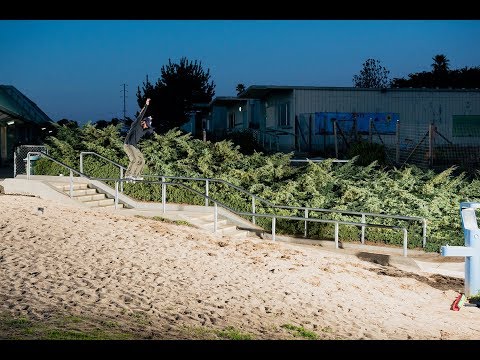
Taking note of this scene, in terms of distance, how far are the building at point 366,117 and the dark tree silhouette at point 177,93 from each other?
27.5m

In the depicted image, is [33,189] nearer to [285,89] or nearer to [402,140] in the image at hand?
[285,89]

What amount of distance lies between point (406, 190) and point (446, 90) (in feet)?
62.1

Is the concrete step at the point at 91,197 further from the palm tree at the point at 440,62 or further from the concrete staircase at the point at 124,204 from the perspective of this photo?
the palm tree at the point at 440,62

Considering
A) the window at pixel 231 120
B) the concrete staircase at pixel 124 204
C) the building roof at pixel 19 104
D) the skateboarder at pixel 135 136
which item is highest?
the building roof at pixel 19 104

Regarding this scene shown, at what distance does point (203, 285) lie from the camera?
11320mm

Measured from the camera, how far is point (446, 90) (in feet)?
123

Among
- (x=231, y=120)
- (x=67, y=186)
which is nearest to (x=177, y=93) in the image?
(x=231, y=120)

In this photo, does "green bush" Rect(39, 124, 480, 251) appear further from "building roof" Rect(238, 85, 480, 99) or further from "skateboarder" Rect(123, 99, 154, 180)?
"building roof" Rect(238, 85, 480, 99)

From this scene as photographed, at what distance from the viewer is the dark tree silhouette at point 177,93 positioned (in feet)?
217

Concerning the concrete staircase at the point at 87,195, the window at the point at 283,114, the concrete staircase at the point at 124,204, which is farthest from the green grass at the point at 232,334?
the window at the point at 283,114

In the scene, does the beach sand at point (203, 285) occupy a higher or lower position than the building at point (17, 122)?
lower

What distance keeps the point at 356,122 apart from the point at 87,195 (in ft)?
56.6

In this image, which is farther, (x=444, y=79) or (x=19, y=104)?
(x=444, y=79)

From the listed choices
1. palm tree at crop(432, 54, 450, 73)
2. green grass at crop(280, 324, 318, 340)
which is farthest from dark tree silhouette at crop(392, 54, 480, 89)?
green grass at crop(280, 324, 318, 340)
